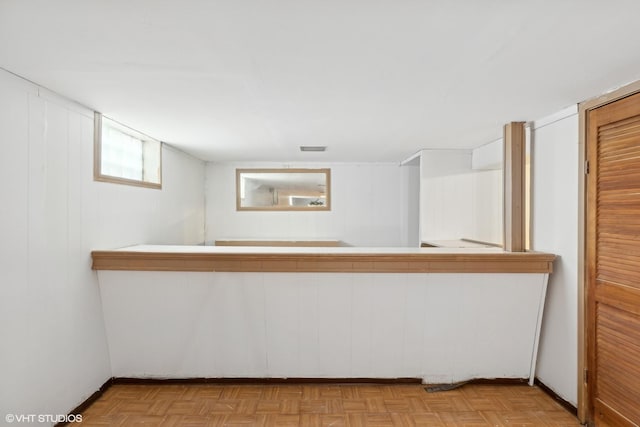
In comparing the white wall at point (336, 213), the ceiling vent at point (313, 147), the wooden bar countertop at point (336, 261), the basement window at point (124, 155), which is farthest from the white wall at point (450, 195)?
the basement window at point (124, 155)

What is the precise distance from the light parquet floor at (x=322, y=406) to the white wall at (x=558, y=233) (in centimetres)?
25

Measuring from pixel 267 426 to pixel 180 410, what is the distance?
0.62 m

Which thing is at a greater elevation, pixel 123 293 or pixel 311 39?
pixel 311 39

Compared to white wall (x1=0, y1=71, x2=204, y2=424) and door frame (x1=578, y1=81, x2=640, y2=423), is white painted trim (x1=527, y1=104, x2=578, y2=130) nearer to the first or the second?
door frame (x1=578, y1=81, x2=640, y2=423)

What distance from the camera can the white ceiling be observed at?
123 centimetres

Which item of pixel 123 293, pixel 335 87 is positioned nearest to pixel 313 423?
pixel 123 293

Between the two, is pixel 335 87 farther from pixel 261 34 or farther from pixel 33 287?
pixel 33 287

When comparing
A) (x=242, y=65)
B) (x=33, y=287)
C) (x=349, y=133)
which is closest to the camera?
(x=242, y=65)

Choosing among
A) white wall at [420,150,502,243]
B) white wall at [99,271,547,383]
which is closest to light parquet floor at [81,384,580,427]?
white wall at [99,271,547,383]

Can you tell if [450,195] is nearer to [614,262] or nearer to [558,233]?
[558,233]

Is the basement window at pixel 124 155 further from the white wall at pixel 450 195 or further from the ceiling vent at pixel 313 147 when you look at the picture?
the white wall at pixel 450 195

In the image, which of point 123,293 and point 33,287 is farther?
point 123,293

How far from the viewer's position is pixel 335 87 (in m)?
1.95

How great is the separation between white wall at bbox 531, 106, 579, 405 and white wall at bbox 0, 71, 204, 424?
3221mm
